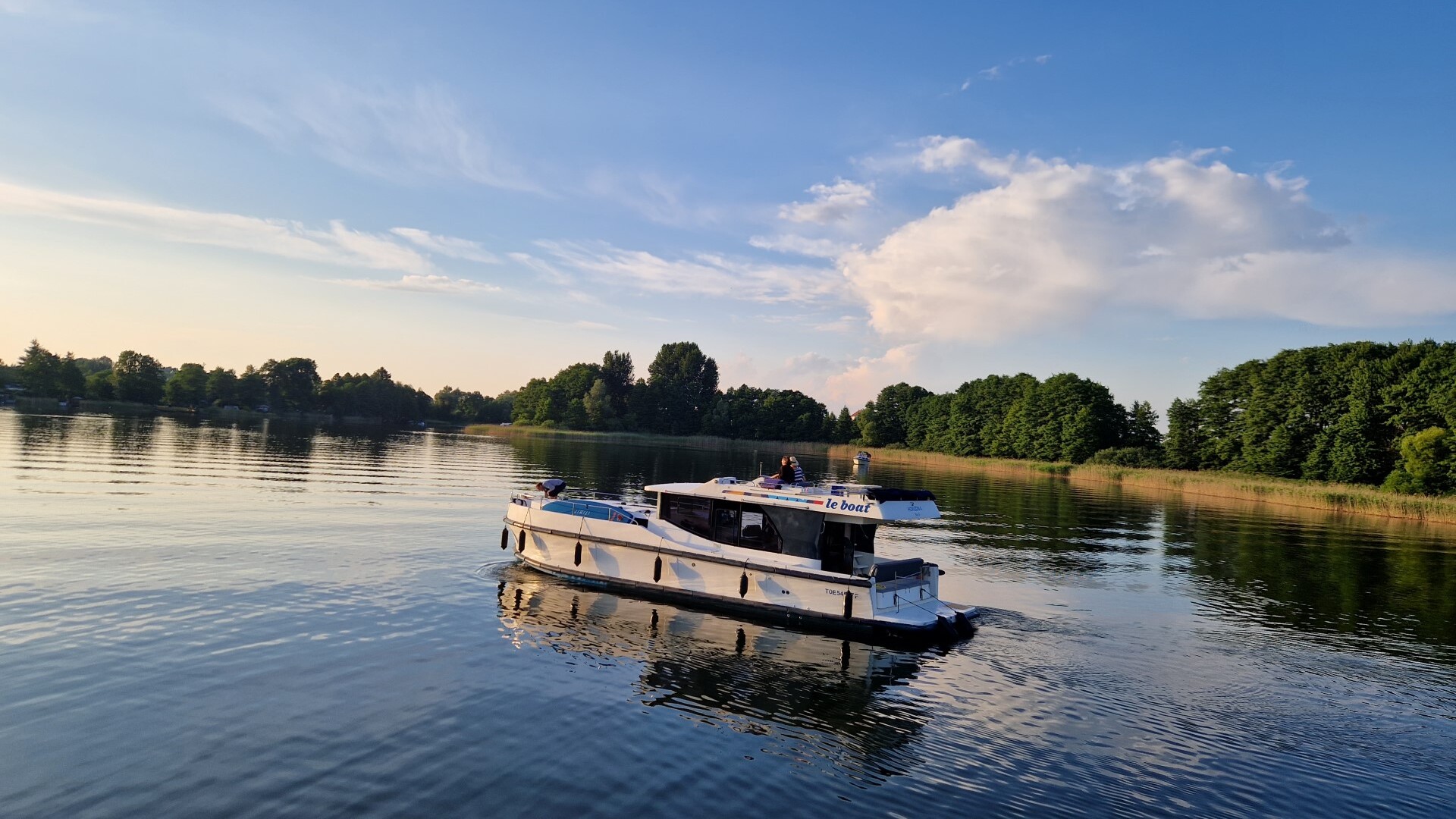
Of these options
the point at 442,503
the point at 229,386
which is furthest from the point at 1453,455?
the point at 229,386

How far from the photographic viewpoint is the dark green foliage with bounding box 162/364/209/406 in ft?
559

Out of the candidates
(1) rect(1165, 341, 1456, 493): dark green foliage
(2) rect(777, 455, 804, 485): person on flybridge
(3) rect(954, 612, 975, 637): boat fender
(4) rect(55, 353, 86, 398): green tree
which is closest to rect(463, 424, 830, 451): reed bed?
(1) rect(1165, 341, 1456, 493): dark green foliage

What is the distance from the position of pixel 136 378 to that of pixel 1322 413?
199 metres

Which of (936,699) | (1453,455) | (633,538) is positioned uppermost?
(1453,455)

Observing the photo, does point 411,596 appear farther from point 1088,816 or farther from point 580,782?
point 1088,816

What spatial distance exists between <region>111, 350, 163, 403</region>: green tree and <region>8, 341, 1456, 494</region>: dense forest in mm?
278

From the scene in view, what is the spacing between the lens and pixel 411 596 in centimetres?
2158

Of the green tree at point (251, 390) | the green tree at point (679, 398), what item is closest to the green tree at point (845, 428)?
the green tree at point (679, 398)

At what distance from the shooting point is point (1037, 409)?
4779 inches

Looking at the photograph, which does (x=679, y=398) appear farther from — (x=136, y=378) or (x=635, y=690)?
(x=635, y=690)

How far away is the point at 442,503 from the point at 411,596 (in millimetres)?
21050

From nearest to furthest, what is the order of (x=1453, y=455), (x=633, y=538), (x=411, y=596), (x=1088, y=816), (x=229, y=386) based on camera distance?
(x=1088, y=816)
(x=411, y=596)
(x=633, y=538)
(x=1453, y=455)
(x=229, y=386)

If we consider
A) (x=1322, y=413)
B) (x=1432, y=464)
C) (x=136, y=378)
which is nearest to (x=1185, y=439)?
(x=1322, y=413)

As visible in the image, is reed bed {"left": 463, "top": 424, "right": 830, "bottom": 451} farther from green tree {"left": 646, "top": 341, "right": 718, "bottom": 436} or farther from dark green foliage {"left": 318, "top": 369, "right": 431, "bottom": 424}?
dark green foliage {"left": 318, "top": 369, "right": 431, "bottom": 424}
